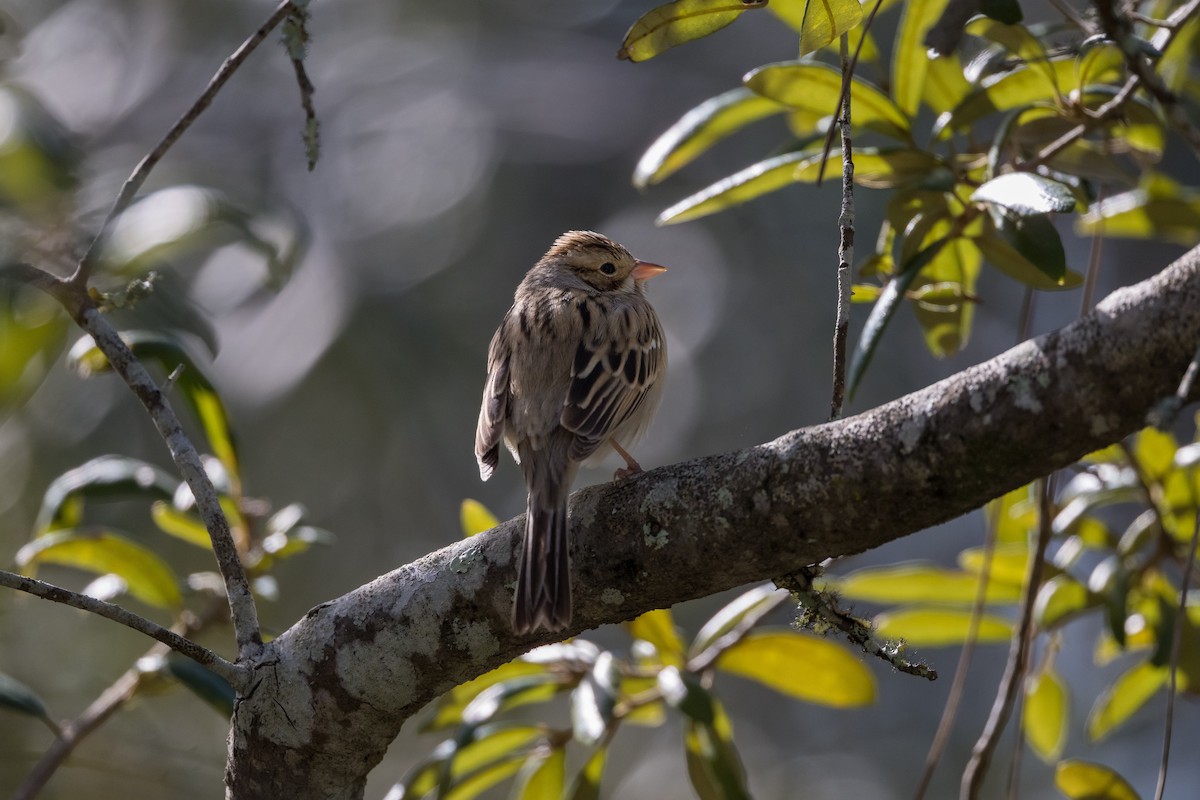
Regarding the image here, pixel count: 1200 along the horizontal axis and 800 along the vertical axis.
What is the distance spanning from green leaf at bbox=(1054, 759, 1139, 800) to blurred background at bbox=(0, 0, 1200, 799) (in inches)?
169

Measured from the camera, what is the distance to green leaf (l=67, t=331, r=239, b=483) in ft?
11.1

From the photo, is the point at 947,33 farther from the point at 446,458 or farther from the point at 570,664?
the point at 446,458

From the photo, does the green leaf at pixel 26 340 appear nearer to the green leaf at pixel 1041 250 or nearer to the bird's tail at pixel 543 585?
the bird's tail at pixel 543 585

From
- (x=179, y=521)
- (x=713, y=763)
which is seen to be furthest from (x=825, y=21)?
(x=179, y=521)

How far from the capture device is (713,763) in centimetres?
329

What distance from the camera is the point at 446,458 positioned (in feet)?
27.7

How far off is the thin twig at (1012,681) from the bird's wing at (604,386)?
129 cm

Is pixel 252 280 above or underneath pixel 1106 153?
underneath

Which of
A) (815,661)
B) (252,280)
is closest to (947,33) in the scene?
(815,661)

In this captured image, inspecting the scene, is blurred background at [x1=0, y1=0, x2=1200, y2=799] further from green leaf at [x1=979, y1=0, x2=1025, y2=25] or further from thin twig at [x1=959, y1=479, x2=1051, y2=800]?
green leaf at [x1=979, y1=0, x2=1025, y2=25]

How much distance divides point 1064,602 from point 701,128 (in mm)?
1825

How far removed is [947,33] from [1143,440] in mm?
1418

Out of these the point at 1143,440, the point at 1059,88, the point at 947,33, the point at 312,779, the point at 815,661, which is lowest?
the point at 815,661

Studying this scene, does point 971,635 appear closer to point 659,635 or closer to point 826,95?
point 659,635
